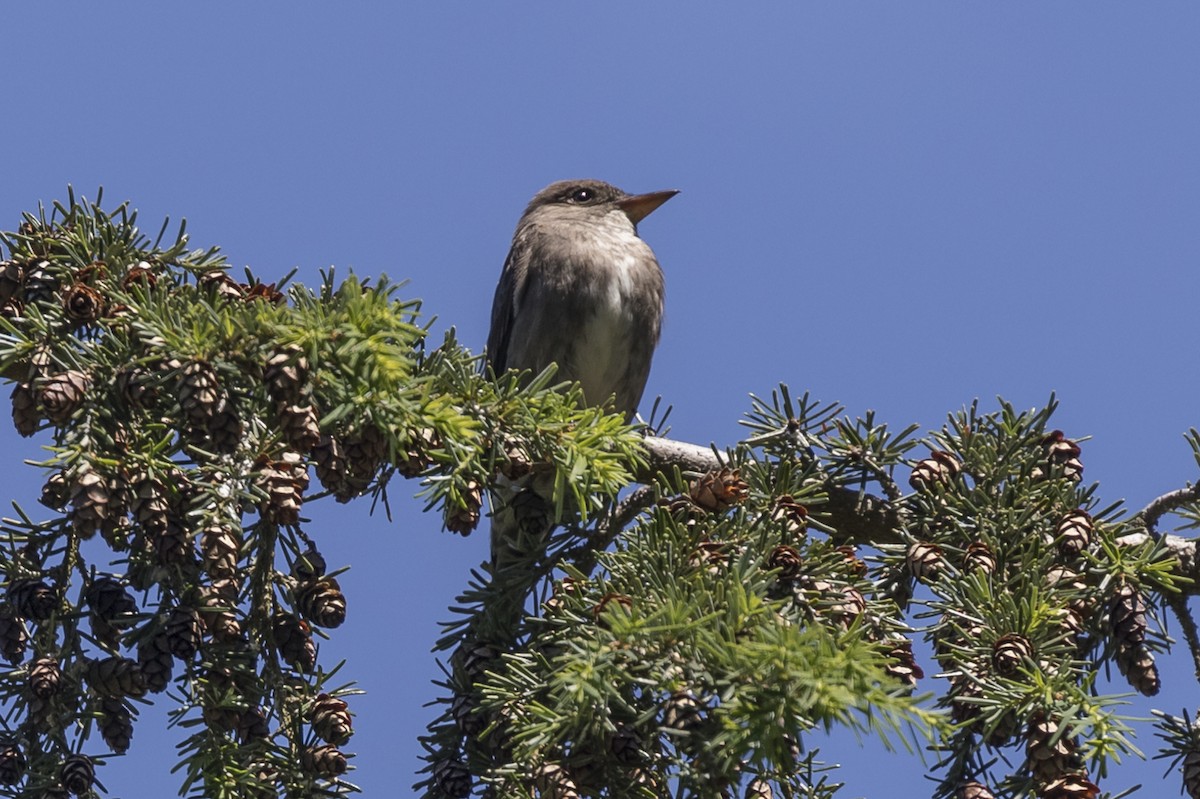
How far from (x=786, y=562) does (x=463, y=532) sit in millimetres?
886

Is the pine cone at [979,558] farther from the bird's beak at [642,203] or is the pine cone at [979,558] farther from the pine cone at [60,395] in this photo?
the bird's beak at [642,203]

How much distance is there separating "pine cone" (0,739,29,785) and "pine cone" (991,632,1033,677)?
2040mm

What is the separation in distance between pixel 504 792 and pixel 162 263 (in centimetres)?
159

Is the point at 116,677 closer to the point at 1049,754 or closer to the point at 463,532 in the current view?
the point at 463,532

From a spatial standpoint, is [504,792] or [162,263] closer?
[504,792]

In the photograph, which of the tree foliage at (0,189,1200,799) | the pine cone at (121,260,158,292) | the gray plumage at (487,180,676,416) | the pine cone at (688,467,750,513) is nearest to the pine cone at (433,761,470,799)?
the tree foliage at (0,189,1200,799)

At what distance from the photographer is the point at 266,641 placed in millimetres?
3080

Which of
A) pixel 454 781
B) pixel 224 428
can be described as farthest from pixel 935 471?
pixel 224 428

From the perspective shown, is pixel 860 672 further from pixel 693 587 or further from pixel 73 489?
pixel 73 489

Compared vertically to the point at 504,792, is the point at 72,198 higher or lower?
higher

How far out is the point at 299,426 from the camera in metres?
2.52

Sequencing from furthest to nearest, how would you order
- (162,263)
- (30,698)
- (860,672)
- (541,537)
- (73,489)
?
(541,537) < (162,263) < (30,698) < (73,489) < (860,672)

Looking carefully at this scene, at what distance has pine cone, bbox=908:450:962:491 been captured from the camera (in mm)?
3322

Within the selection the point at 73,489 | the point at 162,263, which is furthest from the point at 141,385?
the point at 162,263
